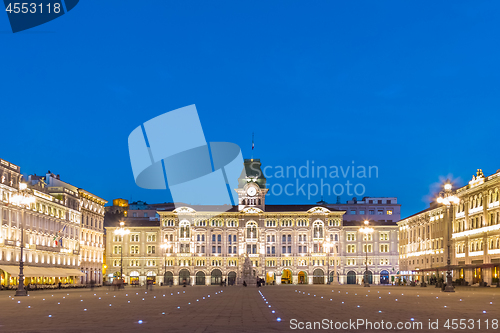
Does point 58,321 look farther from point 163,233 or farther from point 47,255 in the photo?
point 163,233

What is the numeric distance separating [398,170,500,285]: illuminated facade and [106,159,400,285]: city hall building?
22695 millimetres

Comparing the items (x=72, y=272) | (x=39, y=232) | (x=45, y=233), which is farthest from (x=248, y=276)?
(x=39, y=232)

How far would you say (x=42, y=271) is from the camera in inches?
3270

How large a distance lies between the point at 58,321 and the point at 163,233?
385 ft

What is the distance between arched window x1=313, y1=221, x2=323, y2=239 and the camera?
5404 inches

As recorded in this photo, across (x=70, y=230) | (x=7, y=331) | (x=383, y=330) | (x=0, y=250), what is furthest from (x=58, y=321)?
(x=70, y=230)

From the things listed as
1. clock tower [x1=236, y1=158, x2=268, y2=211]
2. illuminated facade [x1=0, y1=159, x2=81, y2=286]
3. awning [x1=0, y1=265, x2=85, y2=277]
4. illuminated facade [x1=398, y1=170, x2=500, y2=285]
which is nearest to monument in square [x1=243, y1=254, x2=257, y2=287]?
awning [x1=0, y1=265, x2=85, y2=277]

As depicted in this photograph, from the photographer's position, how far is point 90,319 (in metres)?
22.2

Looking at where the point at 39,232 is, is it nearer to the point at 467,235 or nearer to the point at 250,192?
the point at 467,235

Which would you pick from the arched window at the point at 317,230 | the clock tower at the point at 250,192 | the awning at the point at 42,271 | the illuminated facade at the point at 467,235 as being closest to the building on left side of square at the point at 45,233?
the awning at the point at 42,271

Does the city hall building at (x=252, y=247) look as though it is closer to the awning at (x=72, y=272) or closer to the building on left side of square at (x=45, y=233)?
the building on left side of square at (x=45, y=233)

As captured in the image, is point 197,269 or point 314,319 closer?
point 314,319

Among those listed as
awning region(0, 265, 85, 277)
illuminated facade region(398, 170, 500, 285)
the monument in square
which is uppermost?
illuminated facade region(398, 170, 500, 285)

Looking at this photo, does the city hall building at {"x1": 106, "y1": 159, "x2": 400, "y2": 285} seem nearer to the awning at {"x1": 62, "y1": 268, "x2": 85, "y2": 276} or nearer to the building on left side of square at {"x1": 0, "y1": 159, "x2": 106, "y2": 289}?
the building on left side of square at {"x1": 0, "y1": 159, "x2": 106, "y2": 289}
